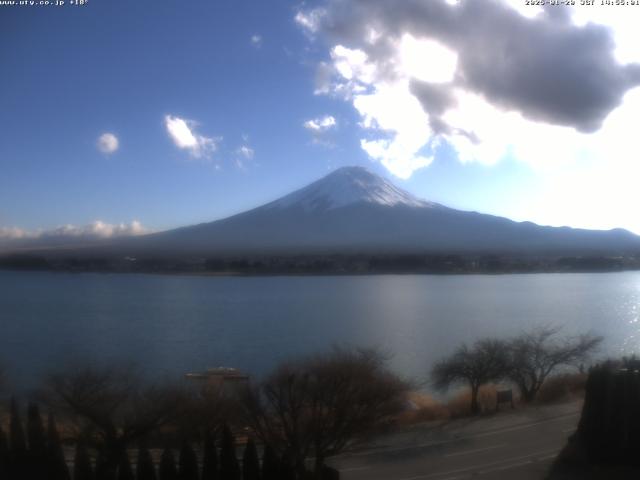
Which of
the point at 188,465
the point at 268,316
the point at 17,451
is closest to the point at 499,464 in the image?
the point at 188,465

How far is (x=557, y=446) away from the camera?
518cm

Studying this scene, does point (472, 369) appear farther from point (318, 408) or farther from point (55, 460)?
point (55, 460)

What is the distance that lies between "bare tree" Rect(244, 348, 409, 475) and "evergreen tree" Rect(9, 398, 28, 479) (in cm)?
167

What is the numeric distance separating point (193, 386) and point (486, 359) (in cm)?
412

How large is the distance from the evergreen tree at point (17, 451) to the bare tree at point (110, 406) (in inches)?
18.4

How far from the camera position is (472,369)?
822 cm

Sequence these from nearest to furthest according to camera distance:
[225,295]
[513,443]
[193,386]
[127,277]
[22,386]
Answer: [513,443], [193,386], [22,386], [225,295], [127,277]

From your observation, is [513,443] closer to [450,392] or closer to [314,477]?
[314,477]

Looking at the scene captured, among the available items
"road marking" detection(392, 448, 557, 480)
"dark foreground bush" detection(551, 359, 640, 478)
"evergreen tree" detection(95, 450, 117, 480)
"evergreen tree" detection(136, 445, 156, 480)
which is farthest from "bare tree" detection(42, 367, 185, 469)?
"dark foreground bush" detection(551, 359, 640, 478)

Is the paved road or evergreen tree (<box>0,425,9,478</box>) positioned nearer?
evergreen tree (<box>0,425,9,478</box>)

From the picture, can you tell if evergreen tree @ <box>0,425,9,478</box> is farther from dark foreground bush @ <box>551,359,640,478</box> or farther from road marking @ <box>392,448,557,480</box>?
dark foreground bush @ <box>551,359,640,478</box>

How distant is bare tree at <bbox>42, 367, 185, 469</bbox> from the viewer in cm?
458

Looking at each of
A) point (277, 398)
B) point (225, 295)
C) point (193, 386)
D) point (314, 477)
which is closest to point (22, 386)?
point (193, 386)

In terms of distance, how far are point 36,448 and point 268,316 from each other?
32.7 feet
